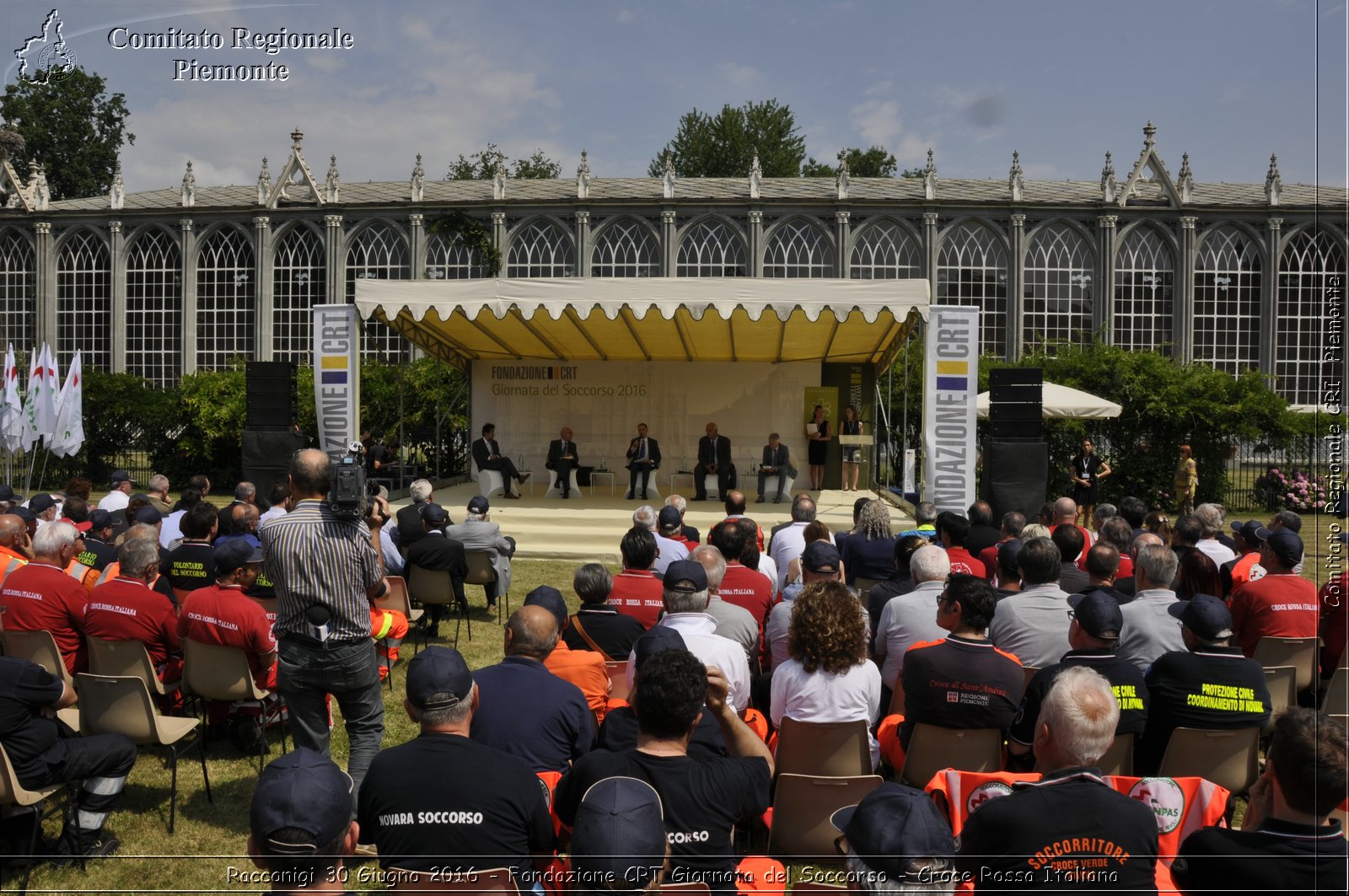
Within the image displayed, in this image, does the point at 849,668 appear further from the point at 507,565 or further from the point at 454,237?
the point at 454,237

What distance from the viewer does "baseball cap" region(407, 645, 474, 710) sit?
8.57 feet

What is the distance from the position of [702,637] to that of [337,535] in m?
1.56

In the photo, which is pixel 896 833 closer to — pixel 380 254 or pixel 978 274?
pixel 978 274

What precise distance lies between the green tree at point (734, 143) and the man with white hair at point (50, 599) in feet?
135

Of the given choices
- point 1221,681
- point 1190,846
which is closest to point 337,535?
point 1190,846

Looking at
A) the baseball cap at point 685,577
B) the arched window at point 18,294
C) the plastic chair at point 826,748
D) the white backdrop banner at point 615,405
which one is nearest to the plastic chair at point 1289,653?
the plastic chair at point 826,748

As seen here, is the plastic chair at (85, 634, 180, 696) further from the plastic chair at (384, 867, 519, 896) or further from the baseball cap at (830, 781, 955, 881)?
the baseball cap at (830, 781, 955, 881)

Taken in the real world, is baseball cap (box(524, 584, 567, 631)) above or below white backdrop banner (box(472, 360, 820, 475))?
below

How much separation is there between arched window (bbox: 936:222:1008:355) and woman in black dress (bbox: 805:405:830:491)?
62.3 ft

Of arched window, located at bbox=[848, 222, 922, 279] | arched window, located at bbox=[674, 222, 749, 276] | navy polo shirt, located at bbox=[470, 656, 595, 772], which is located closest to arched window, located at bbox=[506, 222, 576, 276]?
arched window, located at bbox=[674, 222, 749, 276]

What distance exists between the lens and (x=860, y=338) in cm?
1406

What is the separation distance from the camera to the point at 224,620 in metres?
4.52

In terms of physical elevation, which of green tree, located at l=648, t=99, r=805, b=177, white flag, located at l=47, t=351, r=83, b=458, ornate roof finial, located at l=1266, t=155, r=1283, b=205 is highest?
green tree, located at l=648, t=99, r=805, b=177

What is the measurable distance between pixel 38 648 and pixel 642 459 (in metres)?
10.5
